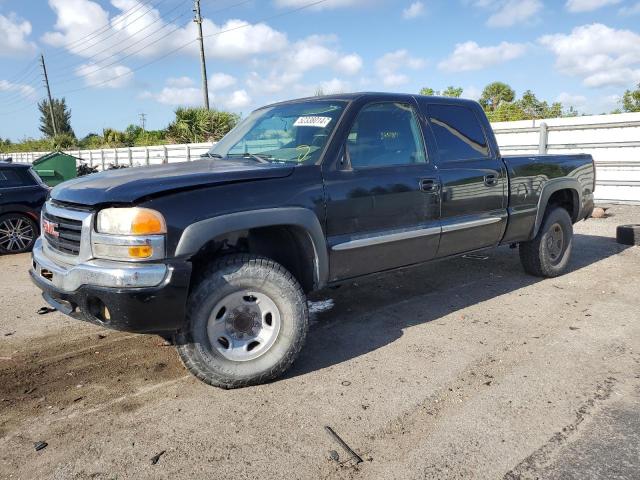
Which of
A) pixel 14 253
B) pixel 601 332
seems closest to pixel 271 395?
pixel 601 332

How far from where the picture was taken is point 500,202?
470cm

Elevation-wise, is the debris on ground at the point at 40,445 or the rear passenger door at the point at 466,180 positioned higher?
the rear passenger door at the point at 466,180

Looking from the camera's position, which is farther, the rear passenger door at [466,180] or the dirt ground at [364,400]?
the rear passenger door at [466,180]

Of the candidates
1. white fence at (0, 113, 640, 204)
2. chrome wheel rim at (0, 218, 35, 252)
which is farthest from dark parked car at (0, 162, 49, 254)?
white fence at (0, 113, 640, 204)

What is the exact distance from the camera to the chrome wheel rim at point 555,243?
5.59 meters

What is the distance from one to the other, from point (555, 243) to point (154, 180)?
4.66 meters

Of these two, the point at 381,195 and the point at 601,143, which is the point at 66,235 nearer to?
the point at 381,195

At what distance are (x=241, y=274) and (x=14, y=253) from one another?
653 cm

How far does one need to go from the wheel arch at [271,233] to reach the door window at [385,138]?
0.65 meters

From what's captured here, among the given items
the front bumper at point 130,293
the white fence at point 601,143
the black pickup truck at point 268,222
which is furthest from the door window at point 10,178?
the front bumper at point 130,293

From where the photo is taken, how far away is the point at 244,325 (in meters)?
3.14

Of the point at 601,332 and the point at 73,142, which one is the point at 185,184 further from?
the point at 73,142

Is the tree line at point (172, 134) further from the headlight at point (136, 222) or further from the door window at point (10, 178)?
the headlight at point (136, 222)

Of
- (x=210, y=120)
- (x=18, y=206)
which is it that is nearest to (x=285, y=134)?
(x=18, y=206)
